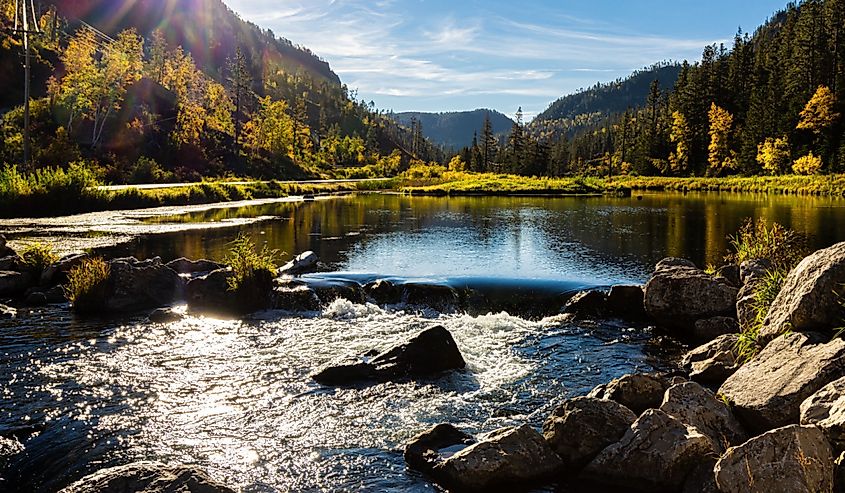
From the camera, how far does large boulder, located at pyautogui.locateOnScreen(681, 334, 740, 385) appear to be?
42.5ft

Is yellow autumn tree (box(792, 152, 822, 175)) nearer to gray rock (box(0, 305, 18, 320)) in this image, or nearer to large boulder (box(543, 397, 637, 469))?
large boulder (box(543, 397, 637, 469))

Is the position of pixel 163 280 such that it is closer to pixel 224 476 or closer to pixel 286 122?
pixel 224 476

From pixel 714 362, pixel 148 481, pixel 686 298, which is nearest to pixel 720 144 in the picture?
pixel 686 298

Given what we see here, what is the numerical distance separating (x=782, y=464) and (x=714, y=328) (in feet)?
33.9

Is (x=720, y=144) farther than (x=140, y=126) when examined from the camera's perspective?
Yes

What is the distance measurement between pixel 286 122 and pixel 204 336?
430ft

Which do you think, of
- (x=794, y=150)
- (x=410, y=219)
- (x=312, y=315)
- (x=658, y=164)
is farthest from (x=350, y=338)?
(x=658, y=164)

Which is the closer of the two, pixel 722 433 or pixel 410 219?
pixel 722 433

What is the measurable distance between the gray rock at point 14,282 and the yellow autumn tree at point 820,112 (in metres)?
114

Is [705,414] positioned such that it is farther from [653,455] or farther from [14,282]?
[14,282]

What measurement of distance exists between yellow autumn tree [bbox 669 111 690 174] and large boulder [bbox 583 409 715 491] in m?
133

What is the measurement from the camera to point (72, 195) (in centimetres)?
4769

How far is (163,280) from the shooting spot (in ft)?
72.1

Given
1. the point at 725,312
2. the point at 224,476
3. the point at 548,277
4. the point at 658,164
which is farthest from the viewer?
the point at 658,164
